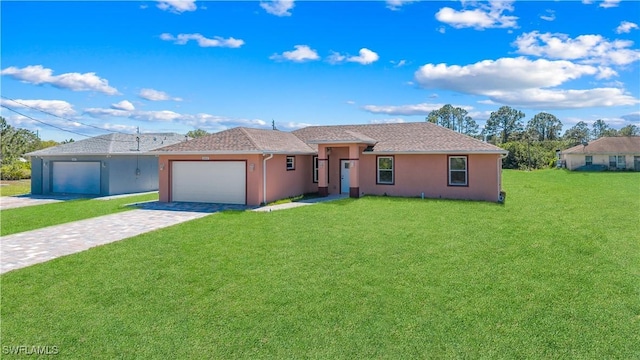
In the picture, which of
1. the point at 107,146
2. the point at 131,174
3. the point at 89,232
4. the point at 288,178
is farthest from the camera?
the point at 131,174

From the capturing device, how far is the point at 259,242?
31.2 feet

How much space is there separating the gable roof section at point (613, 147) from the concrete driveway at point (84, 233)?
4580cm

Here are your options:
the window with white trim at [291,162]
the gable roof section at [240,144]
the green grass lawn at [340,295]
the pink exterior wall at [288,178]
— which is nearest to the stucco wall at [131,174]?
the gable roof section at [240,144]

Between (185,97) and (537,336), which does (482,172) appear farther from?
(185,97)

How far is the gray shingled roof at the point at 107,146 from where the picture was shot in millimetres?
22000

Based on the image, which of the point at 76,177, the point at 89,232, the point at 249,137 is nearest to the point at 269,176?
the point at 249,137

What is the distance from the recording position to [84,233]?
1091cm

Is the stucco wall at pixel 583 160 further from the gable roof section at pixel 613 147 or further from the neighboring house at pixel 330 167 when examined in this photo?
the neighboring house at pixel 330 167

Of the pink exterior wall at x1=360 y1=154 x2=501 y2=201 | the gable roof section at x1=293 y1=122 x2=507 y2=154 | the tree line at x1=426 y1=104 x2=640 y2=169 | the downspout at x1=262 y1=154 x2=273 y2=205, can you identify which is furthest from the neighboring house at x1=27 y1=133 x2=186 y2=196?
the tree line at x1=426 y1=104 x2=640 y2=169

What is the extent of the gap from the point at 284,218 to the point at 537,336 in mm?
9016

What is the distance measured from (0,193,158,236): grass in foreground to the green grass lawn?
4865 millimetres

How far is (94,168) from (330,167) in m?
14.0

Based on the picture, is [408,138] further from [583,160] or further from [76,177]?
[583,160]

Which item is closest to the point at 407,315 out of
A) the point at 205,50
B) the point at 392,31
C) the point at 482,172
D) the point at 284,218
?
the point at 284,218
